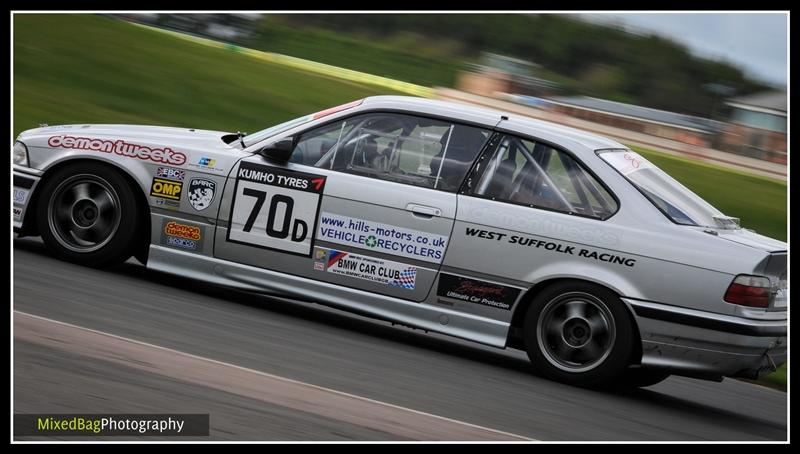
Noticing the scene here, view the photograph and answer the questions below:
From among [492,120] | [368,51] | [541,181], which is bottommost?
[541,181]

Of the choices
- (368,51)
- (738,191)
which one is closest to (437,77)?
(368,51)

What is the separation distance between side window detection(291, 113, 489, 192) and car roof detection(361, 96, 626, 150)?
0.23 ft

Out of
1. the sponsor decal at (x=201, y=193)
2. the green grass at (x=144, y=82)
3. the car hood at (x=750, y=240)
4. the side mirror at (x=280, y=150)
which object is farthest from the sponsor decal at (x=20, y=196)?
the green grass at (x=144, y=82)

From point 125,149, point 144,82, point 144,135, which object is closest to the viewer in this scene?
point 125,149

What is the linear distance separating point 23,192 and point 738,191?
1257cm

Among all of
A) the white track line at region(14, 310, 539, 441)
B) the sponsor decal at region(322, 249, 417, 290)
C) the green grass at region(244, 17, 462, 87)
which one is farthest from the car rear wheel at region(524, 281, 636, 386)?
the green grass at region(244, 17, 462, 87)

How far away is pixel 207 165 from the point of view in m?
6.73

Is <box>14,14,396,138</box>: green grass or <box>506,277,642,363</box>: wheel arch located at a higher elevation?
<box>14,14,396,138</box>: green grass

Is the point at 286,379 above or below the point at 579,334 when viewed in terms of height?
below

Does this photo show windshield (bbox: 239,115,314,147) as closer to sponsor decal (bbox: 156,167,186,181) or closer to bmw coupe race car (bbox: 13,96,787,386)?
bmw coupe race car (bbox: 13,96,787,386)

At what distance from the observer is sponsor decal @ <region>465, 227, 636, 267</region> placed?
19.9 feet

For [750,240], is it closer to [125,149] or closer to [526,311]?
[526,311]

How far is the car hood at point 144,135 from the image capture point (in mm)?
6895
